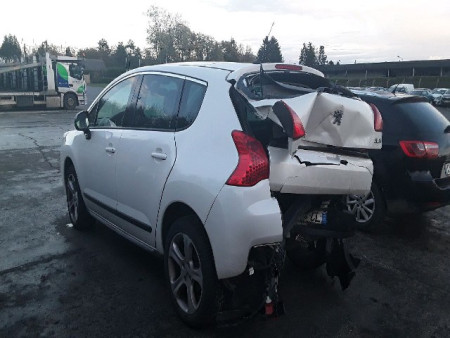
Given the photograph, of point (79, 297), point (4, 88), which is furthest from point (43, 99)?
point (79, 297)

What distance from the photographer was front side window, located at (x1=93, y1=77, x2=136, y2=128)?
13.5 ft

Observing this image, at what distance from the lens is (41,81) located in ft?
76.6

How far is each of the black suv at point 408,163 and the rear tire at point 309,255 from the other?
1.55 meters

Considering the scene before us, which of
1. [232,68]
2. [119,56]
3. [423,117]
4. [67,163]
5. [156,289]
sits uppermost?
[119,56]

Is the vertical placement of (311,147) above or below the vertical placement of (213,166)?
above

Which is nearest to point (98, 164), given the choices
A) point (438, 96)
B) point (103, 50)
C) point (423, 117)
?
point (423, 117)

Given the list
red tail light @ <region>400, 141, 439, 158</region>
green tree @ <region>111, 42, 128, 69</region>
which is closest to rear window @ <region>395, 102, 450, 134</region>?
red tail light @ <region>400, 141, 439, 158</region>

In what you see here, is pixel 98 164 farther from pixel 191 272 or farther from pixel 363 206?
pixel 363 206

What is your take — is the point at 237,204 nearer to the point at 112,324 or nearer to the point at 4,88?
the point at 112,324

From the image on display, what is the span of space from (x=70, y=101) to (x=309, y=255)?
2335 centimetres

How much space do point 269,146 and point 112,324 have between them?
5.65ft

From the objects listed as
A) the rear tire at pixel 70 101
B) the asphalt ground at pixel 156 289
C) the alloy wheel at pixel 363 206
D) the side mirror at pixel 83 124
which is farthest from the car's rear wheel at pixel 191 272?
the rear tire at pixel 70 101

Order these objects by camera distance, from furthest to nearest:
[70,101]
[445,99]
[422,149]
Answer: [445,99], [70,101], [422,149]

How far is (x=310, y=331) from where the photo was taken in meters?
3.04
